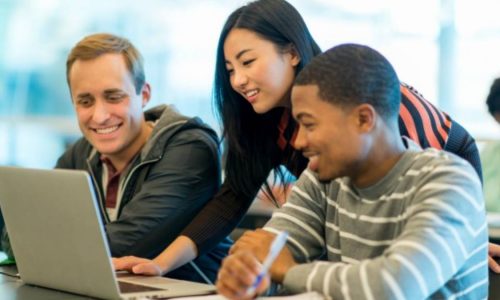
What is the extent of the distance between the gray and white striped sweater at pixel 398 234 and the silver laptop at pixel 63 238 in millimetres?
233

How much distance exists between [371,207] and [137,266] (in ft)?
1.95

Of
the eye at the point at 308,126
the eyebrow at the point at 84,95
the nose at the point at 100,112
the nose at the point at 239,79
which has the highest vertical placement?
the eye at the point at 308,126

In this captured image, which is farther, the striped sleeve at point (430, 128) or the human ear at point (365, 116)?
the striped sleeve at point (430, 128)

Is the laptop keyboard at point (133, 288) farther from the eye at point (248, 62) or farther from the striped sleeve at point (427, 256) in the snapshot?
the eye at point (248, 62)

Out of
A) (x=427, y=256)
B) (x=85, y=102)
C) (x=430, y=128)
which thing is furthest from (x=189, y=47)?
(x=427, y=256)

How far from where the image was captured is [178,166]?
2.25 meters

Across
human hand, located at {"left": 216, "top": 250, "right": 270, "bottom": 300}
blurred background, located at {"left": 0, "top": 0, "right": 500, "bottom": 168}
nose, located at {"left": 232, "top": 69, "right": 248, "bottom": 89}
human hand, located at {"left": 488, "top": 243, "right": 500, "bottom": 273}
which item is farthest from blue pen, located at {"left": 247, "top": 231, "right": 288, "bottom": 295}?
blurred background, located at {"left": 0, "top": 0, "right": 500, "bottom": 168}

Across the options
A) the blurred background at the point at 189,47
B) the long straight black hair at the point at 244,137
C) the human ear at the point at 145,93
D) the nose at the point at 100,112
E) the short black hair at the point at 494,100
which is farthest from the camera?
the blurred background at the point at 189,47

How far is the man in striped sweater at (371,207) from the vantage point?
1.27m

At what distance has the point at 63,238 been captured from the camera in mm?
1604

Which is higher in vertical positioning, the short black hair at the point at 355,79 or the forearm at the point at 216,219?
the short black hair at the point at 355,79

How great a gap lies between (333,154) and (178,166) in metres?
0.88

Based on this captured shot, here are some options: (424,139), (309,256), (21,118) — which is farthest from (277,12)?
(21,118)

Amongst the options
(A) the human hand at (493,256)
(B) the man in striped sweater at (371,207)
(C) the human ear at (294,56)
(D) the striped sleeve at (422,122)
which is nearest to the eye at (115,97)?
(C) the human ear at (294,56)
